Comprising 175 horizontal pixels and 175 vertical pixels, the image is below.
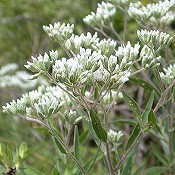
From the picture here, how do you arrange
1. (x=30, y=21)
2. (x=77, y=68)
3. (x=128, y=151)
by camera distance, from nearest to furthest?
(x=77, y=68) → (x=128, y=151) → (x=30, y=21)

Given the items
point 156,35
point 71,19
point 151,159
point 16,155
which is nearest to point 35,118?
point 16,155

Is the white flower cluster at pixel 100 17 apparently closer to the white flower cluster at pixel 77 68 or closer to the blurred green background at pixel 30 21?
the white flower cluster at pixel 77 68

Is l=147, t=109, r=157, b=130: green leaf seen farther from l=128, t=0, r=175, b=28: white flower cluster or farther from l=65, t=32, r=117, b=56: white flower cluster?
l=128, t=0, r=175, b=28: white flower cluster

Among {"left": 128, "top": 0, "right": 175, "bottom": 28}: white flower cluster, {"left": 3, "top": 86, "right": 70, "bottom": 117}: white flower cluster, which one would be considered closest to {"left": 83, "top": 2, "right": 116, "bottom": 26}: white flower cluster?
{"left": 128, "top": 0, "right": 175, "bottom": 28}: white flower cluster

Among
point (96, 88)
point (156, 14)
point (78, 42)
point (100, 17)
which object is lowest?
point (96, 88)

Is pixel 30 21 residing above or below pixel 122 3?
above

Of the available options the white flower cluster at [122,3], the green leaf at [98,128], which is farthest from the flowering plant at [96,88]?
the white flower cluster at [122,3]

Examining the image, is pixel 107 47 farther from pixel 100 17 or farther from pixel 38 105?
pixel 100 17

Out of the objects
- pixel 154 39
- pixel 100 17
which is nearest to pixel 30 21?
pixel 100 17

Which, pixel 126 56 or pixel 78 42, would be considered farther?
pixel 78 42
